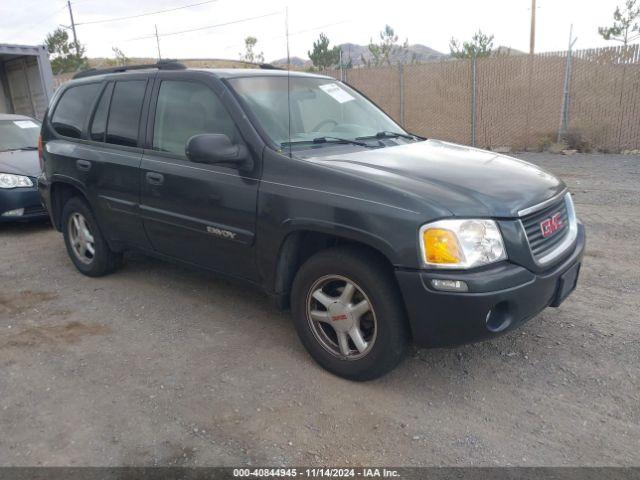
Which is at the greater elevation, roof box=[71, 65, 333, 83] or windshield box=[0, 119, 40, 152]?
roof box=[71, 65, 333, 83]

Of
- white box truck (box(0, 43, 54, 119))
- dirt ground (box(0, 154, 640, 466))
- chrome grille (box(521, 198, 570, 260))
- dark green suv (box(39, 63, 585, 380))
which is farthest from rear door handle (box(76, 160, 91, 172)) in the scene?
white box truck (box(0, 43, 54, 119))

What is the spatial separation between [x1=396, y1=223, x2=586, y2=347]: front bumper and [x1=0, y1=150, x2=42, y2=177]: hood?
19.5 feet

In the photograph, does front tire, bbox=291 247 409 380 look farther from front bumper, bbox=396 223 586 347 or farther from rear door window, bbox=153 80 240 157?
rear door window, bbox=153 80 240 157

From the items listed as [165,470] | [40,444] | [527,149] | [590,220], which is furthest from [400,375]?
[527,149]

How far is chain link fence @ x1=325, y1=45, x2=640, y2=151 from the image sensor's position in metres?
12.1

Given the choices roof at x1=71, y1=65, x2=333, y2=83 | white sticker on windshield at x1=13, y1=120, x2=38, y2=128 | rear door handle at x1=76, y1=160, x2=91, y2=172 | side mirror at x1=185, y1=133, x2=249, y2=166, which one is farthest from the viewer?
white sticker on windshield at x1=13, y1=120, x2=38, y2=128

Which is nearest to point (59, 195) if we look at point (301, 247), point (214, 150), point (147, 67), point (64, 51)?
point (147, 67)

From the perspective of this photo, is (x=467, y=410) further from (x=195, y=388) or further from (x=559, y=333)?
(x=195, y=388)

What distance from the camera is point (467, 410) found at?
2.92 m

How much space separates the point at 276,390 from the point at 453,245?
1329mm

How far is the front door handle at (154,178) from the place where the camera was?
3.93 metres

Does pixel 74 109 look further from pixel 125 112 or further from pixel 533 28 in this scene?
pixel 533 28

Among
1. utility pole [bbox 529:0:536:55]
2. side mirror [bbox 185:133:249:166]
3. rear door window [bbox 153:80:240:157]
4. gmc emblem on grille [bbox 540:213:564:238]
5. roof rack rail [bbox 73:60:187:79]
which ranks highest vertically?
utility pole [bbox 529:0:536:55]

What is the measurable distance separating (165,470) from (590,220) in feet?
18.2
